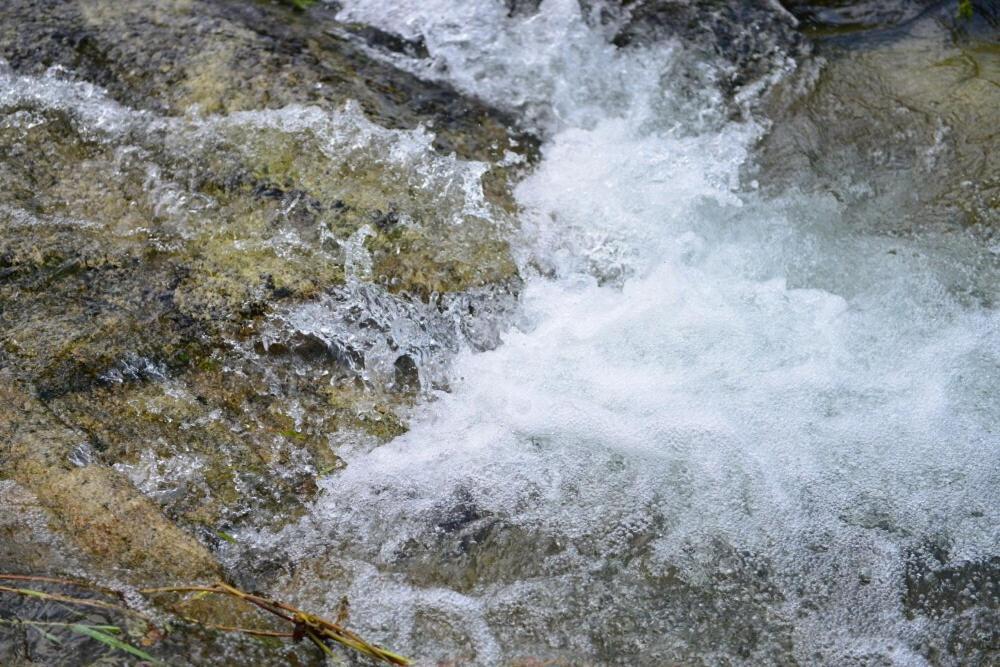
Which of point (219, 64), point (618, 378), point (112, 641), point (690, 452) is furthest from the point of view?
point (219, 64)

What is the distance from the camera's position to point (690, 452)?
2578 mm

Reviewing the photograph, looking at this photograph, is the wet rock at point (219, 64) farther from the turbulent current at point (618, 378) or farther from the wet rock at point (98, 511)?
the wet rock at point (98, 511)

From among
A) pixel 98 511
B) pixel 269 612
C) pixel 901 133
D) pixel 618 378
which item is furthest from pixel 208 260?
pixel 901 133

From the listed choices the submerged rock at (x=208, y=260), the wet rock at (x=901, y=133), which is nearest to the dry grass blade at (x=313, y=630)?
the submerged rock at (x=208, y=260)

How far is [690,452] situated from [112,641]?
149 centimetres

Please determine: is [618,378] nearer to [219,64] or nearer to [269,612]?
[269,612]

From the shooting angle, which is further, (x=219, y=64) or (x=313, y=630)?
(x=219, y=64)

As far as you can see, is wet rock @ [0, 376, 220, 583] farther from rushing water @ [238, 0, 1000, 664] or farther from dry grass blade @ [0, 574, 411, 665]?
rushing water @ [238, 0, 1000, 664]

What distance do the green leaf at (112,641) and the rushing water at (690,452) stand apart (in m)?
0.41

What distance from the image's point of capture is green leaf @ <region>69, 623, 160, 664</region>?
1.92 meters

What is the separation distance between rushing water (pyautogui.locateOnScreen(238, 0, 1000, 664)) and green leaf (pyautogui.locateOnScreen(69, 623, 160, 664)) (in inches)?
16.1

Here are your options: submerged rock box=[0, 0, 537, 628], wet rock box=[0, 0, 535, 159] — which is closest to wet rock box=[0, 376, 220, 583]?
submerged rock box=[0, 0, 537, 628]

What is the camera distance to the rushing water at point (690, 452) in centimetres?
224

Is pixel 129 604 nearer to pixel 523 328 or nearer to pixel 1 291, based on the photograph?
pixel 1 291
